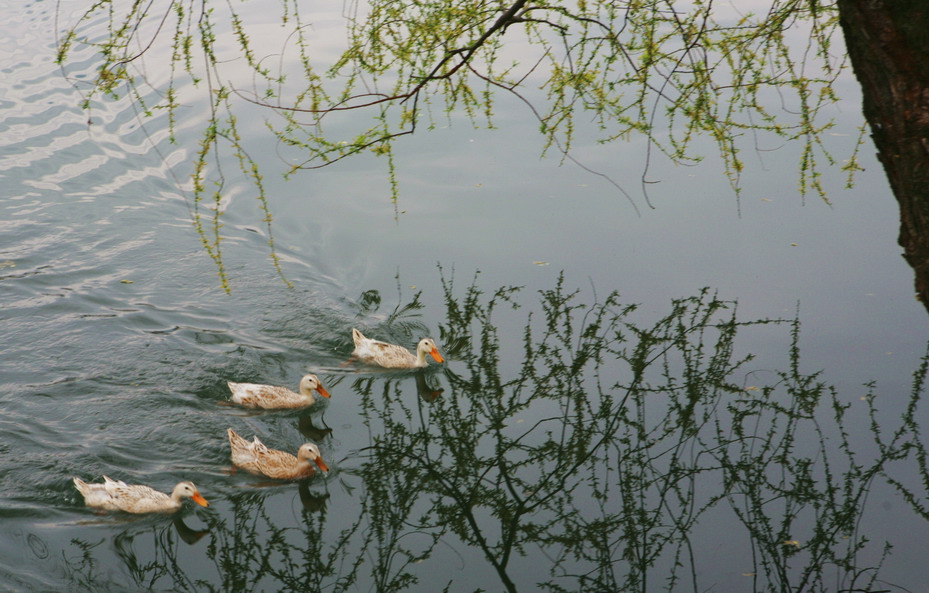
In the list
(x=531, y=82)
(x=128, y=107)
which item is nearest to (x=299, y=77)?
(x=128, y=107)

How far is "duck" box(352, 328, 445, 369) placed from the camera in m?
8.73

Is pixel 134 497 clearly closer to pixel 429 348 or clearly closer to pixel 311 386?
pixel 311 386

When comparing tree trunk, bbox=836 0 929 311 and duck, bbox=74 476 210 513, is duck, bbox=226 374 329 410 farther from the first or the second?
tree trunk, bbox=836 0 929 311

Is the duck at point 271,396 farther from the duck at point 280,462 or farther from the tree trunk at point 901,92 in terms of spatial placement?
the tree trunk at point 901,92

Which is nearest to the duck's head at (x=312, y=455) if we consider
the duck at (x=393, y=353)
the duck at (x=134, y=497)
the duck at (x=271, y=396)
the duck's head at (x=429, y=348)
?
the duck at (x=134, y=497)

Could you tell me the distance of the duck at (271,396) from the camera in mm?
8289

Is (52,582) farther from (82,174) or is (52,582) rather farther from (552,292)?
(82,174)

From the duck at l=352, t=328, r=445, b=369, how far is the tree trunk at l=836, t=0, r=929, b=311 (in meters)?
5.17

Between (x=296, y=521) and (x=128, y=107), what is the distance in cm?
1031

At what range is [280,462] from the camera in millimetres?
7270

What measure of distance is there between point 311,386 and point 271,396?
0.35m

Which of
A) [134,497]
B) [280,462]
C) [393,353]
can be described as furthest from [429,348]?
[134,497]

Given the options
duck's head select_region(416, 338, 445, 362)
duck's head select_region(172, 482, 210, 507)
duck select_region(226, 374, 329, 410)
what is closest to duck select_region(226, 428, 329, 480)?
duck's head select_region(172, 482, 210, 507)

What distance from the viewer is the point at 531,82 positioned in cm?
1488
